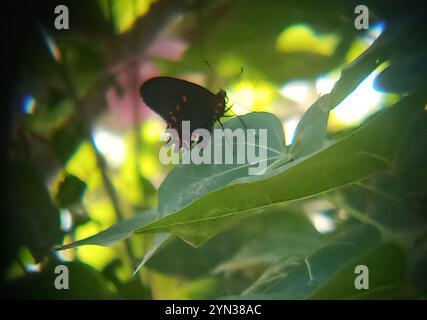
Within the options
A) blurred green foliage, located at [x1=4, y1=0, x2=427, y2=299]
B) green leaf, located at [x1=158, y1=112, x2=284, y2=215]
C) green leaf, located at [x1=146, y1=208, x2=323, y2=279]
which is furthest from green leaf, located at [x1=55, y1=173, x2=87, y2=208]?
green leaf, located at [x1=158, y1=112, x2=284, y2=215]

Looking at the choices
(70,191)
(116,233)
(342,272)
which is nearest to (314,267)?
(342,272)

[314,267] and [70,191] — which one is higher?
[70,191]

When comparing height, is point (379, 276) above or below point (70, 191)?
below

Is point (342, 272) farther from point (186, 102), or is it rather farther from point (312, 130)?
point (186, 102)

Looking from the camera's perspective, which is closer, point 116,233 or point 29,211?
point 116,233

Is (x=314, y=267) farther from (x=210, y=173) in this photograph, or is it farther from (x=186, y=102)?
(x=186, y=102)

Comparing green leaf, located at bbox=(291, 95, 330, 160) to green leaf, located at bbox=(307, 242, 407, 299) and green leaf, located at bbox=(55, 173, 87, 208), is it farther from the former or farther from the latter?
green leaf, located at bbox=(55, 173, 87, 208)

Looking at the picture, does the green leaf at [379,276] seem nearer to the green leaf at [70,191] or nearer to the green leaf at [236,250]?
the green leaf at [236,250]

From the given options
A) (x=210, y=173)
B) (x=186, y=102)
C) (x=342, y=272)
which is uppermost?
(x=186, y=102)
